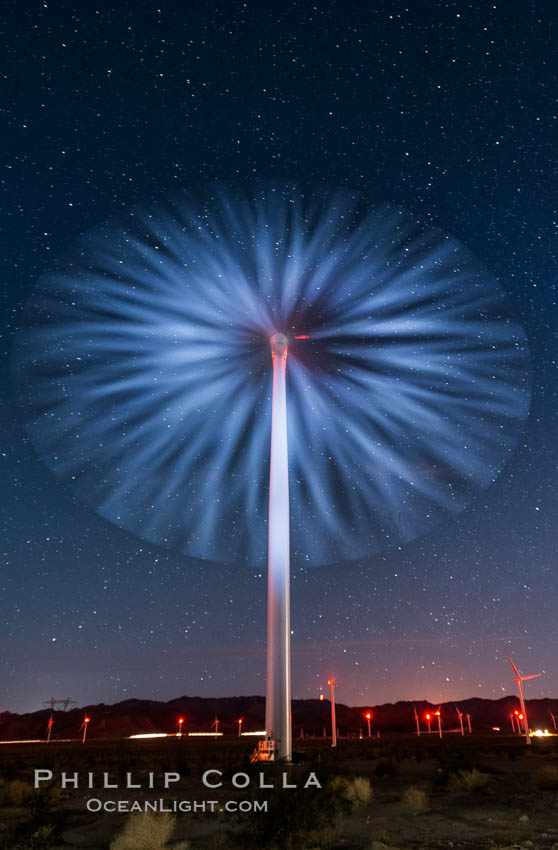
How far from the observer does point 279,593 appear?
102 ft

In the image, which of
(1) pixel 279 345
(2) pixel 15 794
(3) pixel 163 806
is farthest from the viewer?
(1) pixel 279 345

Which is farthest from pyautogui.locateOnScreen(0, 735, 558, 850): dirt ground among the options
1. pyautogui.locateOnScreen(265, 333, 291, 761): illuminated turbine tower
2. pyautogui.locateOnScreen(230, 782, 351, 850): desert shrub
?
pyautogui.locateOnScreen(265, 333, 291, 761): illuminated turbine tower

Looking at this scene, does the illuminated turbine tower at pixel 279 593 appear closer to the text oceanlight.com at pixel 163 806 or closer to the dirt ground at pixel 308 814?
the dirt ground at pixel 308 814

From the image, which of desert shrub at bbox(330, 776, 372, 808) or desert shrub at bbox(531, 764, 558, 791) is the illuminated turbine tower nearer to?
desert shrub at bbox(330, 776, 372, 808)

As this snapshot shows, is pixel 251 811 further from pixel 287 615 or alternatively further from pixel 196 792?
pixel 287 615

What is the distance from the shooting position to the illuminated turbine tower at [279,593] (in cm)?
2850

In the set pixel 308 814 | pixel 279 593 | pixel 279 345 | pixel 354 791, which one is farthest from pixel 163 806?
pixel 279 345

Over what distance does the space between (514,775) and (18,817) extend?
19.5 meters

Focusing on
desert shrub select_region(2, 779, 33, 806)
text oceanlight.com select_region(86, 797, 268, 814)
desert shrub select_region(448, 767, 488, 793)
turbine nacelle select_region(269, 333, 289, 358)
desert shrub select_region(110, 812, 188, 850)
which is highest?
turbine nacelle select_region(269, 333, 289, 358)

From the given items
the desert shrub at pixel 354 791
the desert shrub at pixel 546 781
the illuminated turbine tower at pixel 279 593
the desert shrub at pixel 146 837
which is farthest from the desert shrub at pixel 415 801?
the illuminated turbine tower at pixel 279 593

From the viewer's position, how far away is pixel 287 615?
30688 mm

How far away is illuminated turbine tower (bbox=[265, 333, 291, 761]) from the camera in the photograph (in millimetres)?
28500

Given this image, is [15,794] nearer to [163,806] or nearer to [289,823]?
[163,806]

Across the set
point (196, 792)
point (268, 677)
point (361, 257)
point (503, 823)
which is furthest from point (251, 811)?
point (361, 257)
